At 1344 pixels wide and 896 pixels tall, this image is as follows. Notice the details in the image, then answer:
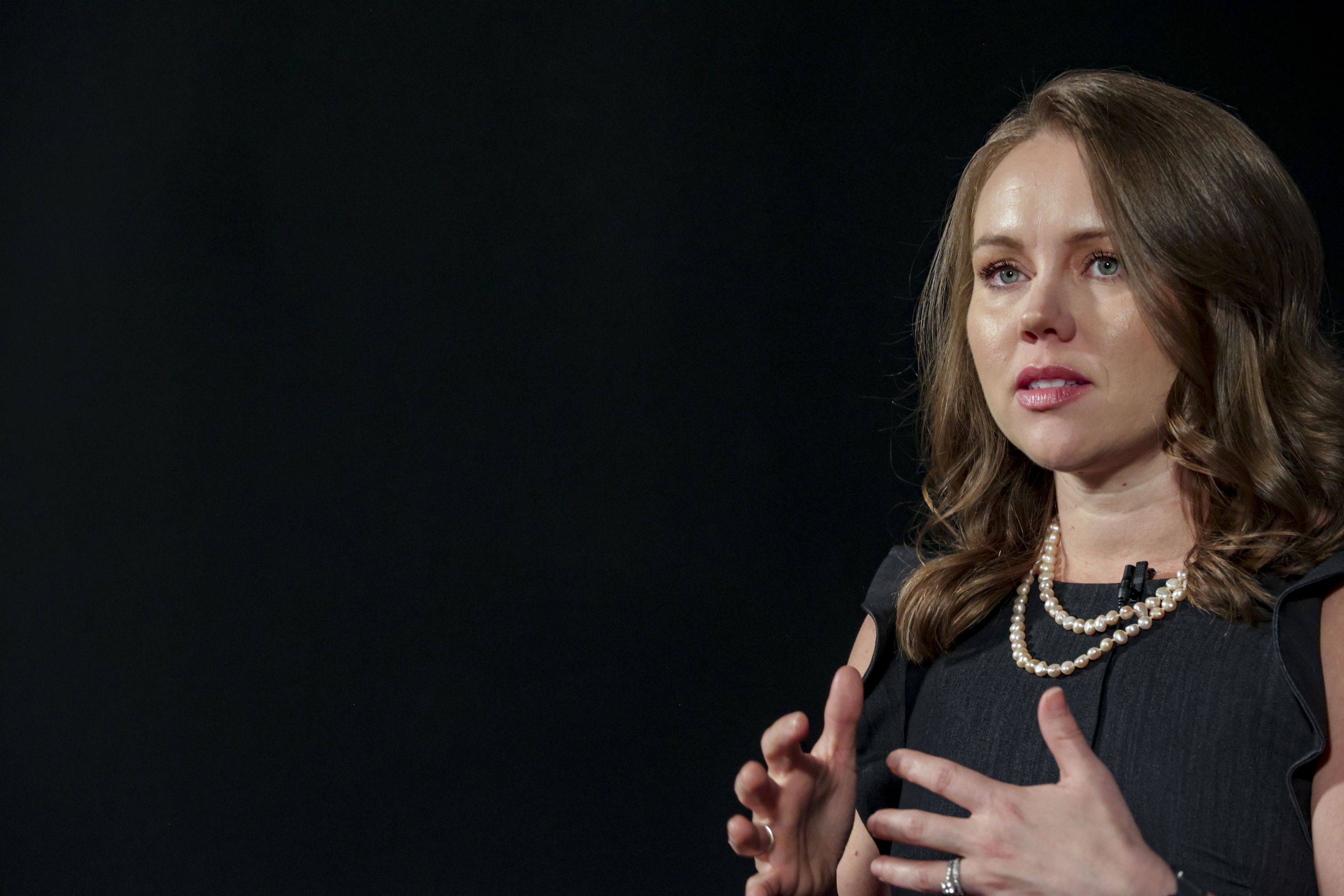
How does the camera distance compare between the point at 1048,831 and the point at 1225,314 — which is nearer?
the point at 1048,831

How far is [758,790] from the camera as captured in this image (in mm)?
1072

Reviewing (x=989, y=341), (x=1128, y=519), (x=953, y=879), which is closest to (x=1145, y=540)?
(x=1128, y=519)

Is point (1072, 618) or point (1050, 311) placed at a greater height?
point (1050, 311)

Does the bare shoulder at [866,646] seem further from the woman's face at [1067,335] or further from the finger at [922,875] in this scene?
the finger at [922,875]

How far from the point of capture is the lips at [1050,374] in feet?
3.92

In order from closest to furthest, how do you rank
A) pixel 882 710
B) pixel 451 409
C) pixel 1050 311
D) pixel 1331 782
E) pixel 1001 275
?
pixel 1331 782 → pixel 1050 311 → pixel 1001 275 → pixel 882 710 → pixel 451 409

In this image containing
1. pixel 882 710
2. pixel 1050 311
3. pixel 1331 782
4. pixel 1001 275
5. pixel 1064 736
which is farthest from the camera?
pixel 882 710

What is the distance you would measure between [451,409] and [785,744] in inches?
30.1

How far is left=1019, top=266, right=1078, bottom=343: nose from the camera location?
3.90ft

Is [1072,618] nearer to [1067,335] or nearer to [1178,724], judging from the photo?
[1178,724]

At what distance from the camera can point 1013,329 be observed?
124cm

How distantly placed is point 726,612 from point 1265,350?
81cm

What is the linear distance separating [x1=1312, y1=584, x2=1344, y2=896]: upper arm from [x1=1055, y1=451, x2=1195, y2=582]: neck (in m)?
0.16

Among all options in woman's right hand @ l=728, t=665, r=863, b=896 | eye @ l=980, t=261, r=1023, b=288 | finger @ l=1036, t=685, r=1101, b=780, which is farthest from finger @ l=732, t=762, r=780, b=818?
eye @ l=980, t=261, r=1023, b=288
